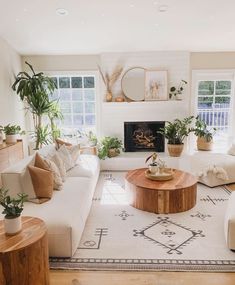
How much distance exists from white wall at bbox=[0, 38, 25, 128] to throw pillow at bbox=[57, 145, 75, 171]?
1350mm

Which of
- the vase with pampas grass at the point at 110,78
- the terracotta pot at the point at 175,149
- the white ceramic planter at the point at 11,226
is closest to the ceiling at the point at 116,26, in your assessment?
the vase with pampas grass at the point at 110,78

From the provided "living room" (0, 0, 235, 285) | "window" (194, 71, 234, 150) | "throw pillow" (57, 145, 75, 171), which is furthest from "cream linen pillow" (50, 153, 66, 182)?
"window" (194, 71, 234, 150)

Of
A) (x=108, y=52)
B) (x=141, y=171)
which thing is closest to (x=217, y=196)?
(x=141, y=171)

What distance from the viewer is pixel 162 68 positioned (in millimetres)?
5527

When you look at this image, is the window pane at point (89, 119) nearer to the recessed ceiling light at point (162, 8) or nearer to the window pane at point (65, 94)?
the window pane at point (65, 94)

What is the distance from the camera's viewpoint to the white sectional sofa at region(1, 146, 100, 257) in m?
2.35

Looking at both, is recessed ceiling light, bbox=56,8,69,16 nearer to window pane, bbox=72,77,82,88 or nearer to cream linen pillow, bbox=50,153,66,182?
window pane, bbox=72,77,82,88

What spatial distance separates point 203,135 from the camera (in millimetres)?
5551

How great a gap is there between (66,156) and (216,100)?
3618 mm

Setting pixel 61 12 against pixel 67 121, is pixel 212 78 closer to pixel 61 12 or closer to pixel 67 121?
pixel 67 121

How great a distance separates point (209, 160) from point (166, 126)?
135 centimetres

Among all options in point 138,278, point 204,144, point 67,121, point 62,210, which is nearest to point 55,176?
point 62,210

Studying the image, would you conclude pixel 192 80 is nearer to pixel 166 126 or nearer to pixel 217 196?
pixel 166 126

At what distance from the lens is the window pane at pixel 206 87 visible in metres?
5.70
